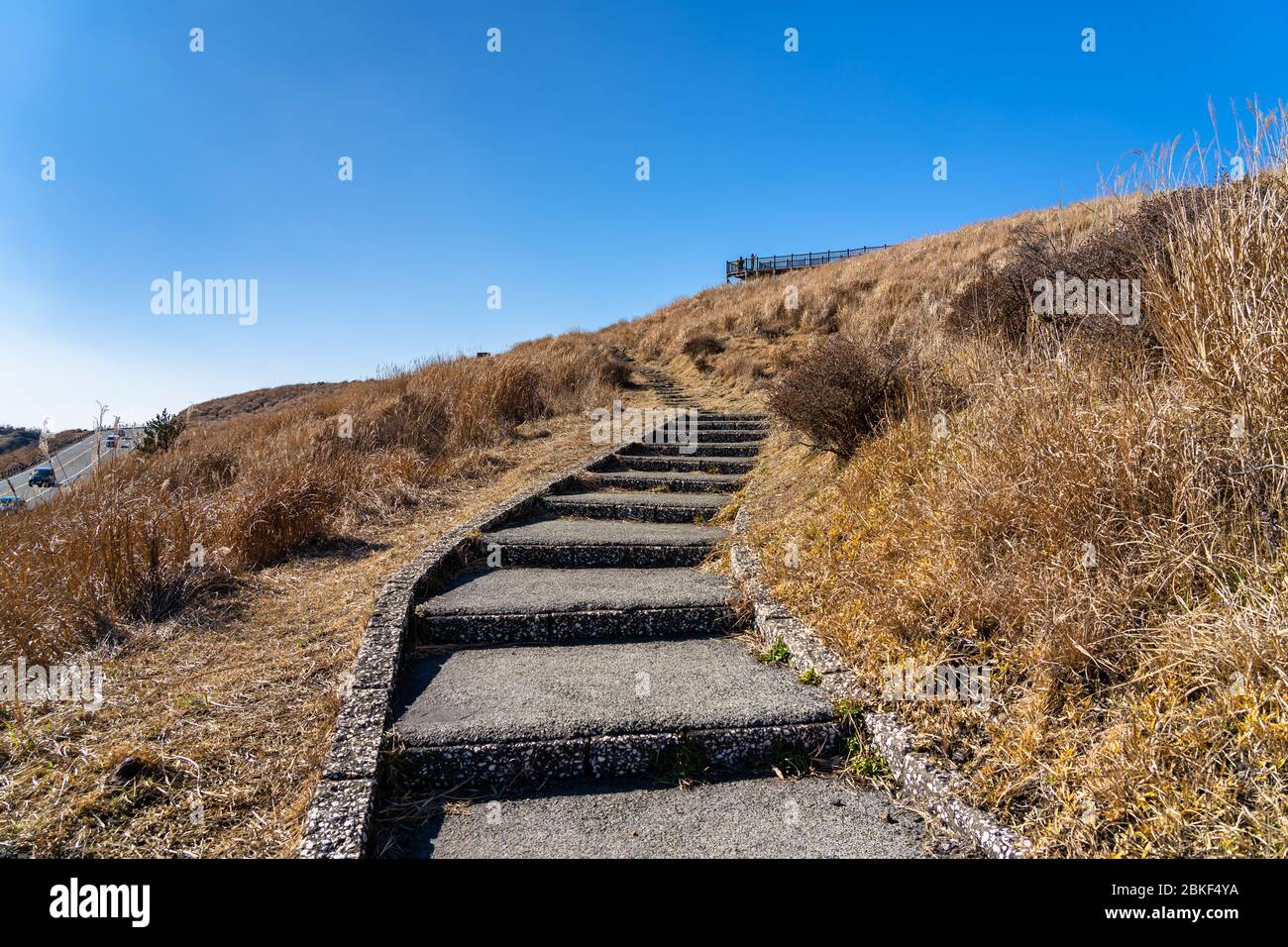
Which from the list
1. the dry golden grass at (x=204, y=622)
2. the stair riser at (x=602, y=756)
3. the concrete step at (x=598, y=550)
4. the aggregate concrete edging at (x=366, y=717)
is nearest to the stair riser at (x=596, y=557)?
the concrete step at (x=598, y=550)

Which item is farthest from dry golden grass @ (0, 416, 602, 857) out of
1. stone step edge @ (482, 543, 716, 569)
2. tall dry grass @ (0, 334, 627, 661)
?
stone step edge @ (482, 543, 716, 569)

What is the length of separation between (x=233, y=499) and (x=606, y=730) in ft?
13.0

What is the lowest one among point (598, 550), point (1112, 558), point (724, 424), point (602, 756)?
point (602, 756)

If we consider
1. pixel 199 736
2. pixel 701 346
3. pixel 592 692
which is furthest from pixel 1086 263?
pixel 701 346

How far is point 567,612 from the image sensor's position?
371cm

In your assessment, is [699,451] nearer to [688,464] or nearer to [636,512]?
[688,464]

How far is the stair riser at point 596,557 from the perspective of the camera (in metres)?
4.72

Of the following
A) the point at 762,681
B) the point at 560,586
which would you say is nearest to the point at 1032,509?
the point at 762,681

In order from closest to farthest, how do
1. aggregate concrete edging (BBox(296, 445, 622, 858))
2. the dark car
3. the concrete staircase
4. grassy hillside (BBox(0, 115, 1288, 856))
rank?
1. grassy hillside (BBox(0, 115, 1288, 856))
2. aggregate concrete edging (BBox(296, 445, 622, 858))
3. the concrete staircase
4. the dark car

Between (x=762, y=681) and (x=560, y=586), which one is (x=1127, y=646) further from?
(x=560, y=586)

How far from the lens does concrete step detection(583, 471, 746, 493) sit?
6426 mm

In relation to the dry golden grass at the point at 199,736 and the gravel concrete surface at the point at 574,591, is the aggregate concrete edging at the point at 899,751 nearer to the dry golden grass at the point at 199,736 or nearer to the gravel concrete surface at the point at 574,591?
the gravel concrete surface at the point at 574,591

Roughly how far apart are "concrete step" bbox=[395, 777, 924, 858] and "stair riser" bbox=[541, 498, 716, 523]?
10.6ft

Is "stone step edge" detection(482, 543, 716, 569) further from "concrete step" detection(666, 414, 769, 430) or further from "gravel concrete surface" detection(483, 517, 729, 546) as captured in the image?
"concrete step" detection(666, 414, 769, 430)
